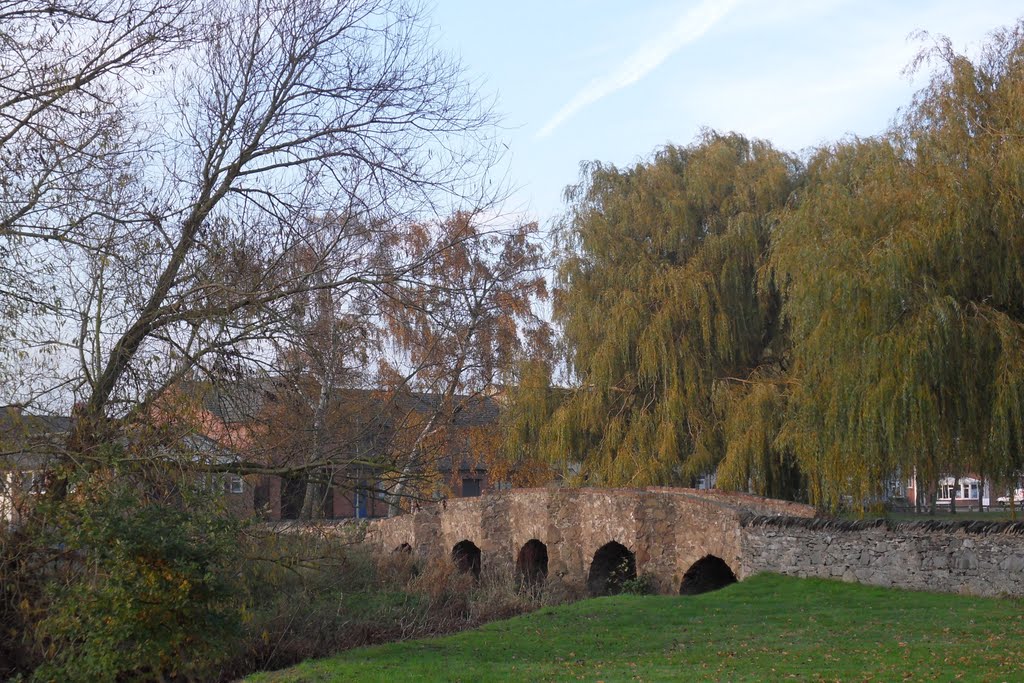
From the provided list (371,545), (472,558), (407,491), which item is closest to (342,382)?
(407,491)

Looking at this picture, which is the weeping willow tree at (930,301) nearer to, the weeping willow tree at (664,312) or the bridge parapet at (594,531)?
the bridge parapet at (594,531)

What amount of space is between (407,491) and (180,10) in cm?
466

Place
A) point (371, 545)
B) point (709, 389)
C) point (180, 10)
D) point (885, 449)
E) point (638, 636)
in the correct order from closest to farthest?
point (180, 10) → point (638, 636) → point (885, 449) → point (371, 545) → point (709, 389)

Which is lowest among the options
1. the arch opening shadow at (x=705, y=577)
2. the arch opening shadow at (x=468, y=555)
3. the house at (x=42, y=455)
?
the arch opening shadow at (x=468, y=555)

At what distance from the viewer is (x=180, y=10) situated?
9.22m

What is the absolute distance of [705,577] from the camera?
712 inches

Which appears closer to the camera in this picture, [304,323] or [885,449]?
[304,323]

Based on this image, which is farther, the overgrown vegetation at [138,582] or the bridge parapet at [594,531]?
the bridge parapet at [594,531]

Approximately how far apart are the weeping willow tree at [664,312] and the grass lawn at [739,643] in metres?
5.79

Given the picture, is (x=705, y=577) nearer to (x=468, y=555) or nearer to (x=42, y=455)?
(x=468, y=555)

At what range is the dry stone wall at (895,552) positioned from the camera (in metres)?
12.4

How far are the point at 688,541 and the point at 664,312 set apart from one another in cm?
505

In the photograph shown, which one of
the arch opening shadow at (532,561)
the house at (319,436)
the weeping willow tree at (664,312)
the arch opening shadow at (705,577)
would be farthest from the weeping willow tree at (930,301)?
the arch opening shadow at (532,561)

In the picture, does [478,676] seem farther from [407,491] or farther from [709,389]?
[709,389]
